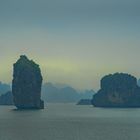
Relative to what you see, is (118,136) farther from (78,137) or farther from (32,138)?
(32,138)

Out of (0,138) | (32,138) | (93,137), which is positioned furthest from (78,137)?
(0,138)

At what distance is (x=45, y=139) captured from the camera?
13912 centimetres

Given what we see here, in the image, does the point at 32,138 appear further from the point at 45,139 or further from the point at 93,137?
the point at 93,137

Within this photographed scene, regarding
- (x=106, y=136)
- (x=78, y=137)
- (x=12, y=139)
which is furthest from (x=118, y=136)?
(x=12, y=139)

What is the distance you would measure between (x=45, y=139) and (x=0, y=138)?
14.9 m

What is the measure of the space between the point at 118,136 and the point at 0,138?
39.3 meters

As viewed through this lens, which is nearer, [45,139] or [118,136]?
[45,139]

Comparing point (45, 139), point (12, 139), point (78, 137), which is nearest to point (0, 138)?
point (12, 139)

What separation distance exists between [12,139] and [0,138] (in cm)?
518

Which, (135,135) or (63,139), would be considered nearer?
(63,139)

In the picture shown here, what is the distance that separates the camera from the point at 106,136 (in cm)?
15000

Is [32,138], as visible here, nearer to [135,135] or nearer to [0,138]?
[0,138]

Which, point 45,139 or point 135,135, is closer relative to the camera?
point 45,139

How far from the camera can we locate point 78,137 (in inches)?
5807
